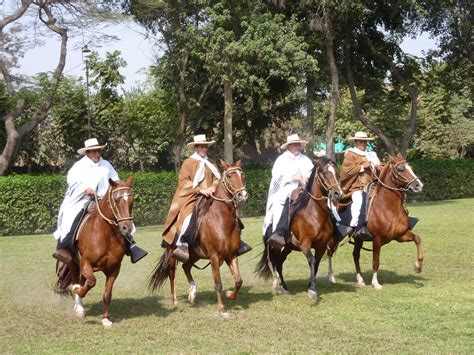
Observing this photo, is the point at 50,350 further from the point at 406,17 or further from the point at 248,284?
the point at 406,17

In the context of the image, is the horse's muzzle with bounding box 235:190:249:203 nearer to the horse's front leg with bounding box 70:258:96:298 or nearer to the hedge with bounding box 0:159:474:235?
the horse's front leg with bounding box 70:258:96:298

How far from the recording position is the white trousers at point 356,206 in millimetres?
13062

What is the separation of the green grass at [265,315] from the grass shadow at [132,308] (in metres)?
0.02

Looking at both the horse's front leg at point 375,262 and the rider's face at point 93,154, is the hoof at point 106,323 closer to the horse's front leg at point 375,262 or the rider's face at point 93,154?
the rider's face at point 93,154

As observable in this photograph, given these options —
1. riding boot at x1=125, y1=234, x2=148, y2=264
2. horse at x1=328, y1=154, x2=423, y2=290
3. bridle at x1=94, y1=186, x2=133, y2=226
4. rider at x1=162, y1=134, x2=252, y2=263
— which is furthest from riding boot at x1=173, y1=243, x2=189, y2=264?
horse at x1=328, y1=154, x2=423, y2=290

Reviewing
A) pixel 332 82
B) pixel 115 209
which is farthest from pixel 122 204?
pixel 332 82

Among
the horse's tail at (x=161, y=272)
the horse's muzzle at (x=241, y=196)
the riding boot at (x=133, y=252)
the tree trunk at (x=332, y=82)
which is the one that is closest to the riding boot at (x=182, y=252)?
the horse's tail at (x=161, y=272)

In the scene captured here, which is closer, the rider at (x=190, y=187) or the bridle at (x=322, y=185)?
the bridle at (x=322, y=185)

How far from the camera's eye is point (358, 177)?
13.6m

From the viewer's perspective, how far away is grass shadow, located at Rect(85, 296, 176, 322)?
11031 millimetres

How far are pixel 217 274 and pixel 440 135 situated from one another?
5227 cm

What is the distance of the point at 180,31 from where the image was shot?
102 ft

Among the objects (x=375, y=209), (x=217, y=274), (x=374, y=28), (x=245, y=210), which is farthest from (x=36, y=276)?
(x=374, y=28)

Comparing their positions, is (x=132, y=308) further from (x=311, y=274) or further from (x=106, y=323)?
(x=311, y=274)
